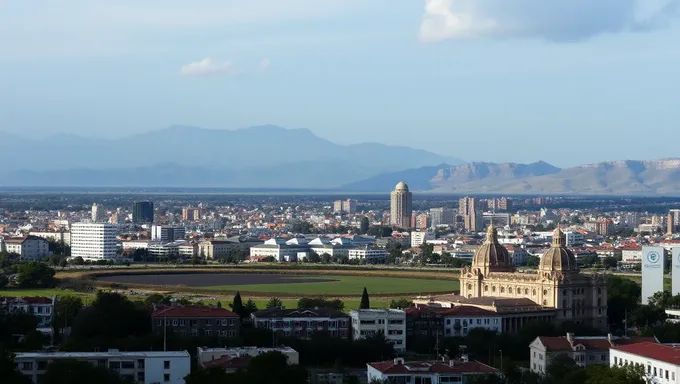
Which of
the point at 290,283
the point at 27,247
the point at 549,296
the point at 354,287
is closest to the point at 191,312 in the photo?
the point at 549,296

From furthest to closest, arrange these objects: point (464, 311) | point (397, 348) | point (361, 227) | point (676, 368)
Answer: point (361, 227)
point (464, 311)
point (397, 348)
point (676, 368)

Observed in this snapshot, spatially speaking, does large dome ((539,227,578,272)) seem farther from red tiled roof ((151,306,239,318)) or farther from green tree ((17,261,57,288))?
green tree ((17,261,57,288))

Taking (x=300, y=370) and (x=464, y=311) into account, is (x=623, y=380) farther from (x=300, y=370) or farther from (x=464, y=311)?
(x=464, y=311)

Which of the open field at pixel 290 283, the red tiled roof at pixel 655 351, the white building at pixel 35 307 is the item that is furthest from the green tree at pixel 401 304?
the red tiled roof at pixel 655 351

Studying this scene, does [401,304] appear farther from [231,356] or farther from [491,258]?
[231,356]

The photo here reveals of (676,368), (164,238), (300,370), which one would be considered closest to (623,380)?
(676,368)

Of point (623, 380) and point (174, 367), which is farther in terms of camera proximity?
point (174, 367)
